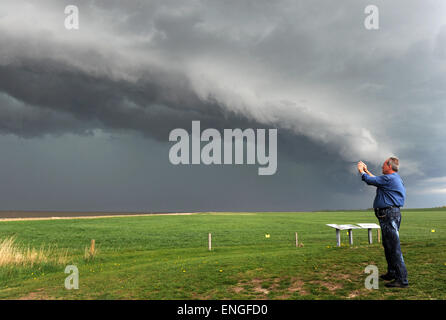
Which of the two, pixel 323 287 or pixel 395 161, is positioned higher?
pixel 395 161

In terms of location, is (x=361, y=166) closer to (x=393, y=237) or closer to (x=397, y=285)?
(x=393, y=237)

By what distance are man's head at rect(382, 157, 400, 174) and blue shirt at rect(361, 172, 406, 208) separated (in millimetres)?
202

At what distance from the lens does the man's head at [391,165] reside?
9.18 m

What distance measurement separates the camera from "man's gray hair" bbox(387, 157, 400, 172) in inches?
361

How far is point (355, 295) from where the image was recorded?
8.82 metres

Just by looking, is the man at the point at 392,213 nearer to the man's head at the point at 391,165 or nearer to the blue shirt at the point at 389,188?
the blue shirt at the point at 389,188

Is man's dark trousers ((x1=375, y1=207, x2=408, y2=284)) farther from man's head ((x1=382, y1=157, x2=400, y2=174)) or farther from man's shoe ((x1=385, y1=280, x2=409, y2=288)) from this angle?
man's head ((x1=382, y1=157, x2=400, y2=174))

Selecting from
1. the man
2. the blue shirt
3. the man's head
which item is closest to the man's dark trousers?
the man
